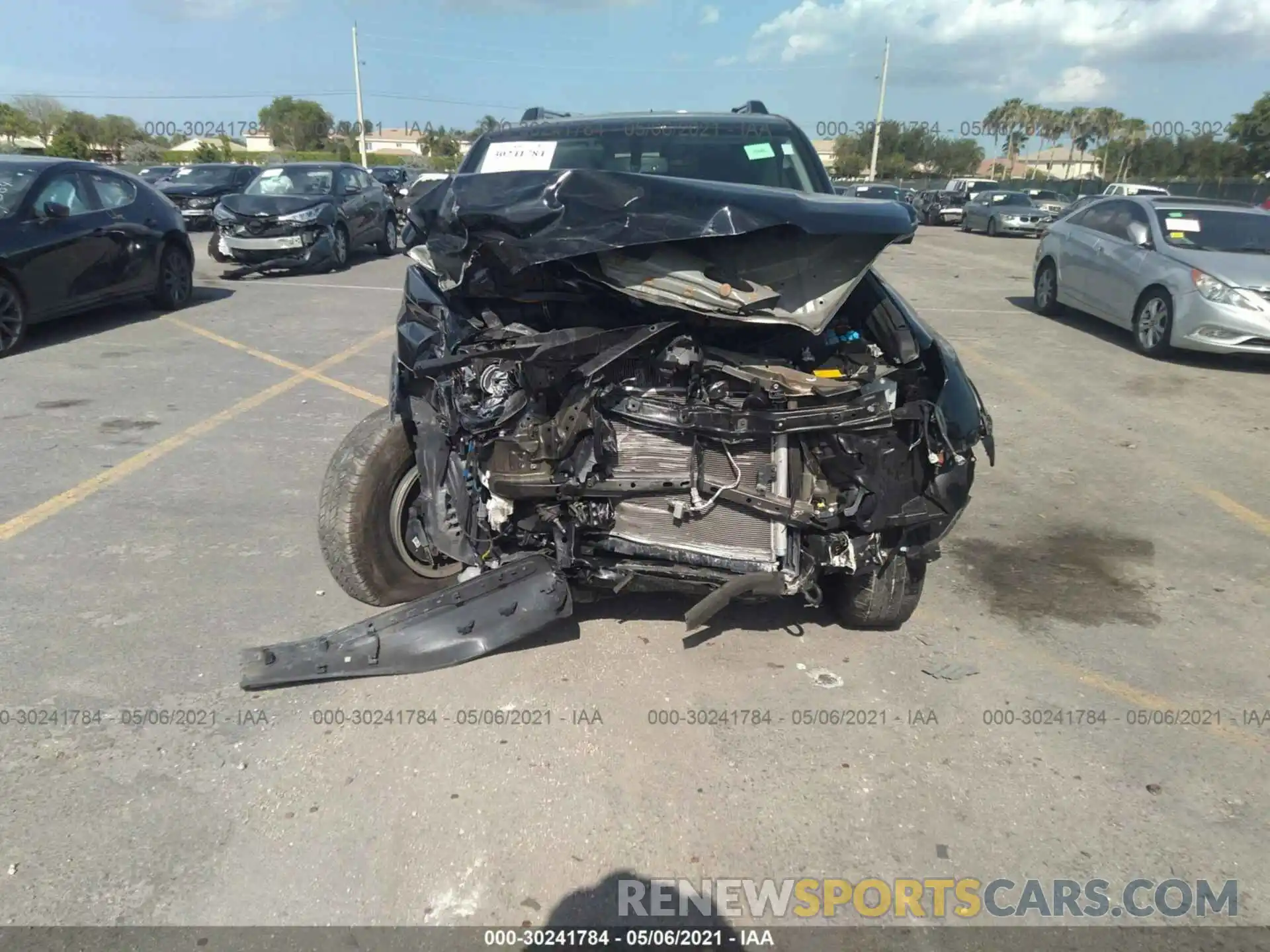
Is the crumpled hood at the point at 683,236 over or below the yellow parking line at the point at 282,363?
over

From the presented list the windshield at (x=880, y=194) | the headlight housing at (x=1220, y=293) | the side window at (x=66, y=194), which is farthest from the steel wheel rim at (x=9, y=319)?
the headlight housing at (x=1220, y=293)

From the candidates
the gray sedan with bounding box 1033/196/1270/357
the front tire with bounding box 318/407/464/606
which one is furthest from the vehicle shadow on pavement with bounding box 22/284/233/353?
the gray sedan with bounding box 1033/196/1270/357

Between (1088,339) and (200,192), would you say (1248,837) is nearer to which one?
(1088,339)

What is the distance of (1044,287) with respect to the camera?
11852 mm

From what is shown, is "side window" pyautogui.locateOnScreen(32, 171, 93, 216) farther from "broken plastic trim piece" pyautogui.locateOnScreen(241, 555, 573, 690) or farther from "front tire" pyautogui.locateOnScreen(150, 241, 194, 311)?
"broken plastic trim piece" pyautogui.locateOnScreen(241, 555, 573, 690)

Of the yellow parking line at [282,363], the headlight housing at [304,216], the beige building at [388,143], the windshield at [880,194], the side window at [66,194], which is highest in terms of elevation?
the beige building at [388,143]

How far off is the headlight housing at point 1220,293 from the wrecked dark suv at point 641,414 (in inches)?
261

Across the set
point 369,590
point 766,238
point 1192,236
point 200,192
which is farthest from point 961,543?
point 200,192

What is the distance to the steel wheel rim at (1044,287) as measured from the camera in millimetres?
11695

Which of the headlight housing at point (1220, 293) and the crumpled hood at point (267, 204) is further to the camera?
the crumpled hood at point (267, 204)

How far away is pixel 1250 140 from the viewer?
44344 mm

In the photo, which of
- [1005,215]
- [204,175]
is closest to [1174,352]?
[1005,215]

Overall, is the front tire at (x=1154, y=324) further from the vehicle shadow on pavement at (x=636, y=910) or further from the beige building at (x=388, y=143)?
the beige building at (x=388, y=143)

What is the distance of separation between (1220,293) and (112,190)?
11.4 m
